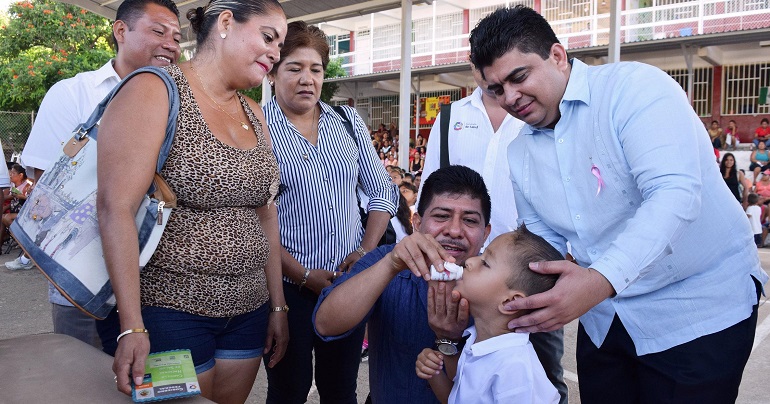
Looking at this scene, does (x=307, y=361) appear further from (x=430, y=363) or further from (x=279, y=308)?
(x=430, y=363)

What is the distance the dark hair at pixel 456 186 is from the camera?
272 cm

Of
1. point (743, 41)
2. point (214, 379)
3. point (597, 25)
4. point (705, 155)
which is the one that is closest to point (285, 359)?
point (214, 379)

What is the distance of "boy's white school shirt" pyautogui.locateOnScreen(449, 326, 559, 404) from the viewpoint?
196cm

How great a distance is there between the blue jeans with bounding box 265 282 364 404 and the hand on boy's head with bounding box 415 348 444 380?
0.89 meters

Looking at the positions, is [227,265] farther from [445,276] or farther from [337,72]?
[337,72]

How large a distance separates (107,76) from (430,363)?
6.74 ft

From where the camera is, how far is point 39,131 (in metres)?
3.01

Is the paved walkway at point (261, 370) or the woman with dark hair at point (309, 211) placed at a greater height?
the woman with dark hair at point (309, 211)

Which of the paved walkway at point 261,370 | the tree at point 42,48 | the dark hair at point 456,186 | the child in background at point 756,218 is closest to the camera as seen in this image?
the dark hair at point 456,186

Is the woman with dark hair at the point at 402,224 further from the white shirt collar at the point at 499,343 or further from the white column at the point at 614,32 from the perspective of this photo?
the white column at the point at 614,32

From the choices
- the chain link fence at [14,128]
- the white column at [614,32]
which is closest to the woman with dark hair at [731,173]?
the white column at [614,32]

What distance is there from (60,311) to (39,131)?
872 millimetres

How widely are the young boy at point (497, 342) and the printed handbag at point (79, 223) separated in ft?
3.26

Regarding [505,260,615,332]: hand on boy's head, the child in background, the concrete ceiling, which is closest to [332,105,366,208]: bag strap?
[505,260,615,332]: hand on boy's head
